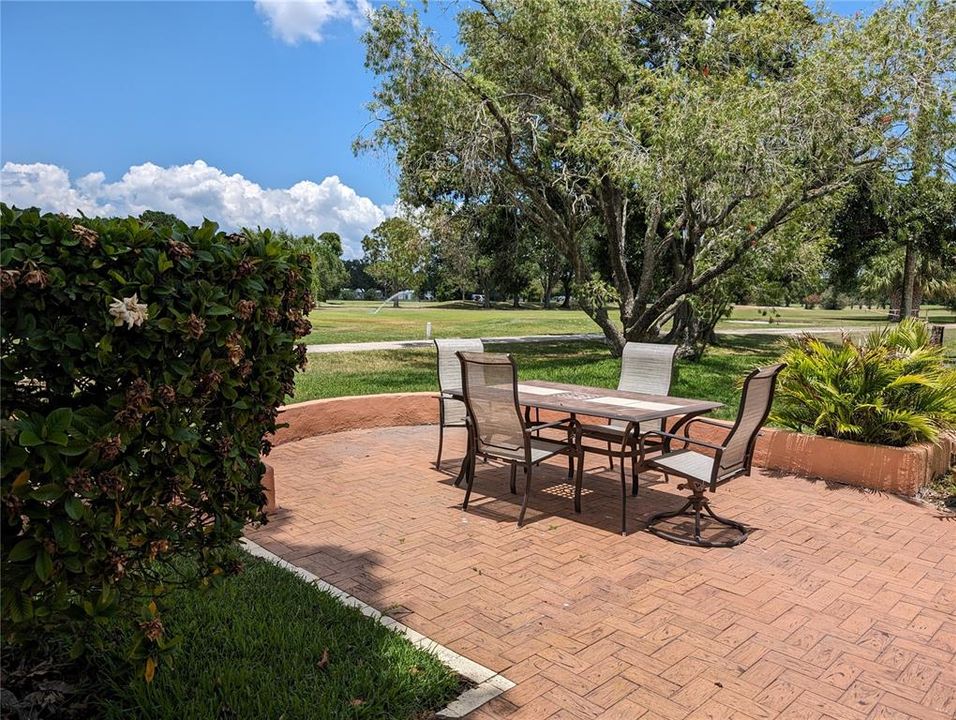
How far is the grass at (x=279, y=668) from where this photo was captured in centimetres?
240

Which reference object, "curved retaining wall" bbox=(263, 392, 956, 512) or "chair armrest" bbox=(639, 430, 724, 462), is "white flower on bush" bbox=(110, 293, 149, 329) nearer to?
"curved retaining wall" bbox=(263, 392, 956, 512)

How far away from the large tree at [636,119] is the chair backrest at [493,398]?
21.1ft

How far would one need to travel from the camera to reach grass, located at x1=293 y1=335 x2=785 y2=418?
1007 cm

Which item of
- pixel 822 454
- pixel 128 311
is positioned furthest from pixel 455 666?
pixel 822 454

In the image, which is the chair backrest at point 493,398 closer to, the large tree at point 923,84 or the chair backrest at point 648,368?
the chair backrest at point 648,368

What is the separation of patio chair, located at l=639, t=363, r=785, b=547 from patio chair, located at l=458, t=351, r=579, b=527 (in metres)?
0.84

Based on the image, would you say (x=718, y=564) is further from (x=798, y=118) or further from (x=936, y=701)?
(x=798, y=118)

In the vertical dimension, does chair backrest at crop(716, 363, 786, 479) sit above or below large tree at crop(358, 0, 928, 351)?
below

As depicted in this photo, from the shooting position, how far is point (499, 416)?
4.76 metres

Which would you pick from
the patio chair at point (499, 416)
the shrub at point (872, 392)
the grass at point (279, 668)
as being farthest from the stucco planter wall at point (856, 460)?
the grass at point (279, 668)

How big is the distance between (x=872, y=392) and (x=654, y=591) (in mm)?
3538

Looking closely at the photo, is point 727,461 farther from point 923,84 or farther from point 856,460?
point 923,84

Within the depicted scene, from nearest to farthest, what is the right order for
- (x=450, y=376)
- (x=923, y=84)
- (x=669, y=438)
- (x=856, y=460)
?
(x=669, y=438) < (x=856, y=460) < (x=450, y=376) < (x=923, y=84)

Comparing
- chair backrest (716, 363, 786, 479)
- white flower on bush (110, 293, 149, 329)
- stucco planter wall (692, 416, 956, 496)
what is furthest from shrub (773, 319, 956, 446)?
white flower on bush (110, 293, 149, 329)
